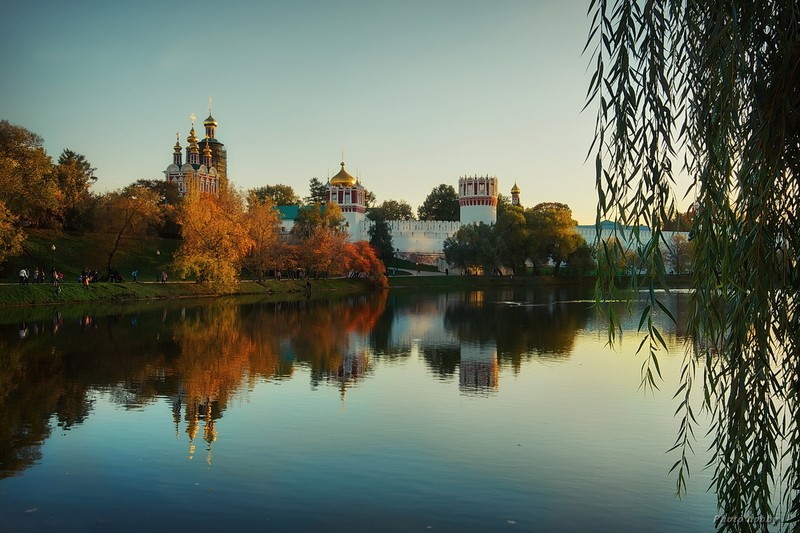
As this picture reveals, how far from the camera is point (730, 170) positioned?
4.41 metres

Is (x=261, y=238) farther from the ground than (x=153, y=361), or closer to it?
farther from the ground

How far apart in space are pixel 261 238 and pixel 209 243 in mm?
7963

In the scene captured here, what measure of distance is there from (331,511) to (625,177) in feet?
14.9

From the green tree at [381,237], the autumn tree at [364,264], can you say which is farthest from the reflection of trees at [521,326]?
the green tree at [381,237]

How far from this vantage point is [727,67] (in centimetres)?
418

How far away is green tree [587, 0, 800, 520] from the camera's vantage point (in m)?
4.24

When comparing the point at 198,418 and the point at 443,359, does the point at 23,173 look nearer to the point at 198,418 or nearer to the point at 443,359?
the point at 443,359

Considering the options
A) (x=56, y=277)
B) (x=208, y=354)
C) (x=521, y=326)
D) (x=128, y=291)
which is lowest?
(x=521, y=326)

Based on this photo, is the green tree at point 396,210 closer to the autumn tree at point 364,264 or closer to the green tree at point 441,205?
the green tree at point 441,205

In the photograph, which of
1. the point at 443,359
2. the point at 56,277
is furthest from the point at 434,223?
the point at 443,359

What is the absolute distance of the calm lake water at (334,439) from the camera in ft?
23.4

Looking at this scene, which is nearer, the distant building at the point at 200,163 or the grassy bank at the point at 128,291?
the grassy bank at the point at 128,291

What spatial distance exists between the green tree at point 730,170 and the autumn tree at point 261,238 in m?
45.8

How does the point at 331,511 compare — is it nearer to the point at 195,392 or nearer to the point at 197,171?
the point at 195,392
